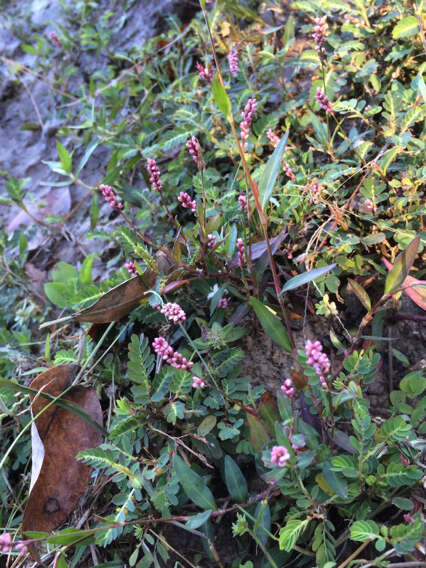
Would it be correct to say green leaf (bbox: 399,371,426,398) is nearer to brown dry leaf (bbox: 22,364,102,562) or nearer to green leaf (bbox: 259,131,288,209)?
green leaf (bbox: 259,131,288,209)

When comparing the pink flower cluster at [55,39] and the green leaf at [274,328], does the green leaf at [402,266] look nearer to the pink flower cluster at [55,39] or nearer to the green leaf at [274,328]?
the green leaf at [274,328]

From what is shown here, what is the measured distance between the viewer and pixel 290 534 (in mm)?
1178

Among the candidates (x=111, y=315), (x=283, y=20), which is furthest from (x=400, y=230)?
(x=283, y=20)

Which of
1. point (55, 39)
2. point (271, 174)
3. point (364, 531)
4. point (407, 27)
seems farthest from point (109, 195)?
point (55, 39)

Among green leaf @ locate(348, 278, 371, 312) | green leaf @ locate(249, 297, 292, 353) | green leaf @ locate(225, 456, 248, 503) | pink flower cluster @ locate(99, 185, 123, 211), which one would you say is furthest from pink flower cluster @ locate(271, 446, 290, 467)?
pink flower cluster @ locate(99, 185, 123, 211)

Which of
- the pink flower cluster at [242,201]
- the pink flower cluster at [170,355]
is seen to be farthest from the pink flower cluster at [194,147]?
the pink flower cluster at [170,355]

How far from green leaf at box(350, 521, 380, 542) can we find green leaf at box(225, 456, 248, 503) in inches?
12.1

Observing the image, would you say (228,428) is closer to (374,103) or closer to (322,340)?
(322,340)

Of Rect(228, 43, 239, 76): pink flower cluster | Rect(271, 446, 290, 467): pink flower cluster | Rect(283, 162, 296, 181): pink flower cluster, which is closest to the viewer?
Rect(271, 446, 290, 467): pink flower cluster

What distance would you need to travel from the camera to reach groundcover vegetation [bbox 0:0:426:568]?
4.16ft

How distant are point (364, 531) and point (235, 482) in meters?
0.36

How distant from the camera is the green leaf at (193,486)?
1314 mm

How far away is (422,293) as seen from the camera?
4.69 ft

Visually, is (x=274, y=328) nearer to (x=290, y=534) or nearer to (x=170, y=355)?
(x=170, y=355)
